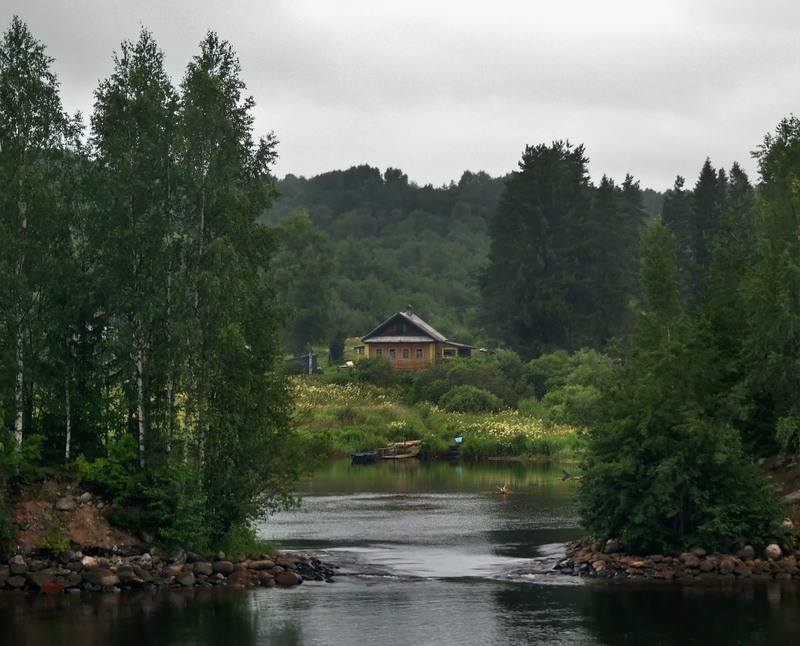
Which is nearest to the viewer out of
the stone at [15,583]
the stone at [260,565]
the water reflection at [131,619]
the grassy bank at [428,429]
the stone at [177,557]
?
the water reflection at [131,619]

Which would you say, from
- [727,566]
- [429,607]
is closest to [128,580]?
[429,607]

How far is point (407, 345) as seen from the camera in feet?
408

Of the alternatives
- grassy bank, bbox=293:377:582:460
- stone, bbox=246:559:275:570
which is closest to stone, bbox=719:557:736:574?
stone, bbox=246:559:275:570

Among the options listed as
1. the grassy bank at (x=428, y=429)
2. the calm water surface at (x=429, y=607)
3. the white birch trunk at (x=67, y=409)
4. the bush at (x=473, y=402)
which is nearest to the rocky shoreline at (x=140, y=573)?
the calm water surface at (x=429, y=607)

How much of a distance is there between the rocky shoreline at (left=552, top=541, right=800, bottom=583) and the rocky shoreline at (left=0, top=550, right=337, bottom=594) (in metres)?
9.99

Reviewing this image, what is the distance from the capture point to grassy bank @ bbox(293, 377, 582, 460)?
90.6 metres

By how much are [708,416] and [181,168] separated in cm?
2150

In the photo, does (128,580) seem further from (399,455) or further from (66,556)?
(399,455)

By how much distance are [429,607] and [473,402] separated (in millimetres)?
63221

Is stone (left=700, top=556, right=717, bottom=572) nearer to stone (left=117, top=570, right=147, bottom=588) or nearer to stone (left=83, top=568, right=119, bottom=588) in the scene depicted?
stone (left=117, top=570, right=147, bottom=588)

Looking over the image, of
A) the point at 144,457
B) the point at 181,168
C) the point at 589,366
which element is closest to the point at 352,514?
the point at 144,457

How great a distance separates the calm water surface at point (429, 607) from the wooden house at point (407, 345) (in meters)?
67.5

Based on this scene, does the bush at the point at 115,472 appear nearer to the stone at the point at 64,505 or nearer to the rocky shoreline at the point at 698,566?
the stone at the point at 64,505

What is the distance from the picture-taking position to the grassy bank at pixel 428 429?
90.6 m
